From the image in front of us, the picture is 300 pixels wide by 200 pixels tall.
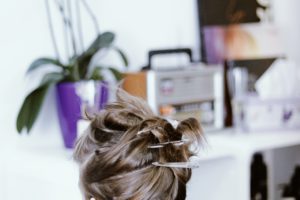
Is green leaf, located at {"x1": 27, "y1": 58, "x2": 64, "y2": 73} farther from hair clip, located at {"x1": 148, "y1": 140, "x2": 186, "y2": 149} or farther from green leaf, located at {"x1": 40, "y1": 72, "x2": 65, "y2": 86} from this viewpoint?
hair clip, located at {"x1": 148, "y1": 140, "x2": 186, "y2": 149}

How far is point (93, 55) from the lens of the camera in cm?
145

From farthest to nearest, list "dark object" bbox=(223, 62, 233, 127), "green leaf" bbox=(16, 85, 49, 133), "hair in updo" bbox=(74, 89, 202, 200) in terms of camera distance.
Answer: "dark object" bbox=(223, 62, 233, 127) → "green leaf" bbox=(16, 85, 49, 133) → "hair in updo" bbox=(74, 89, 202, 200)

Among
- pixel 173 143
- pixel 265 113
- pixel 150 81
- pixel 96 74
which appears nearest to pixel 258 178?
pixel 265 113

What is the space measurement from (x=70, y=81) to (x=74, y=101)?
0.07 m

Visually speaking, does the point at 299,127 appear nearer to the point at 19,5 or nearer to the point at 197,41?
the point at 197,41

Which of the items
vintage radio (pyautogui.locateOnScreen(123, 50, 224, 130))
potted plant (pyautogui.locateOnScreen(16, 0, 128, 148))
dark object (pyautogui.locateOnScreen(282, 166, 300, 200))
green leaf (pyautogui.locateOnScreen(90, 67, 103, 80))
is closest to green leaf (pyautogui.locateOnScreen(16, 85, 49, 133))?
potted plant (pyautogui.locateOnScreen(16, 0, 128, 148))

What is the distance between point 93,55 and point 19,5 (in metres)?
0.26

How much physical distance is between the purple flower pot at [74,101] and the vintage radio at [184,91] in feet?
0.45

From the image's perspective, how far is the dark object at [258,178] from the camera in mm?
1798

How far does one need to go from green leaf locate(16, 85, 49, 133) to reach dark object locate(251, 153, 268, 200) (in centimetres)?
88

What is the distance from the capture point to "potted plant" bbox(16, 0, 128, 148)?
1.37m

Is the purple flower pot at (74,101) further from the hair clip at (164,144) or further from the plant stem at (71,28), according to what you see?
the hair clip at (164,144)

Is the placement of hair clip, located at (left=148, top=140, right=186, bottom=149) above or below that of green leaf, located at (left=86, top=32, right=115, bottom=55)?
below

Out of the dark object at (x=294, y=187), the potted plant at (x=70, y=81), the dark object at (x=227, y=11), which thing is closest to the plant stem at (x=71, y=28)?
the potted plant at (x=70, y=81)
